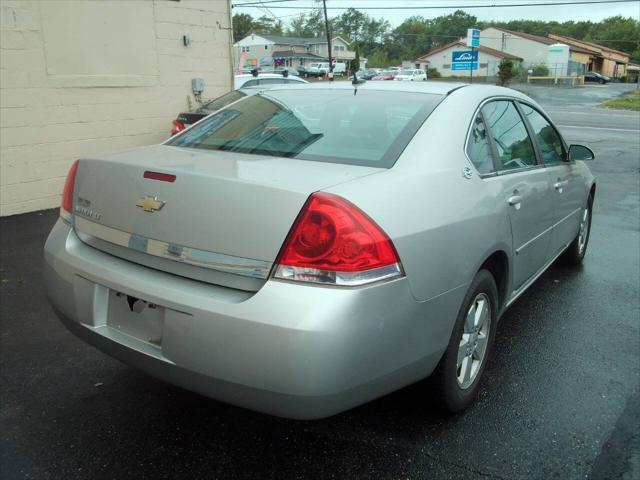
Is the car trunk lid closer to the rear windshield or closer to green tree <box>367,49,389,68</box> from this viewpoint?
the rear windshield

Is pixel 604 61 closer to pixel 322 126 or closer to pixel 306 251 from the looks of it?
pixel 322 126

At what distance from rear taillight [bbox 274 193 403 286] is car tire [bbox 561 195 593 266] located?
356 centimetres

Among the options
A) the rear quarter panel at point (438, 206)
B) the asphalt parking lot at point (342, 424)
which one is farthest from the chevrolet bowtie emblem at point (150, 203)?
the asphalt parking lot at point (342, 424)

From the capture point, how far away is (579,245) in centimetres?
531

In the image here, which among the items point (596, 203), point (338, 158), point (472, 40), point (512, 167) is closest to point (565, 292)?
point (512, 167)

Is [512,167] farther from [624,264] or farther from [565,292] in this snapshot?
[624,264]

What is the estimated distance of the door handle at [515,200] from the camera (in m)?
3.13

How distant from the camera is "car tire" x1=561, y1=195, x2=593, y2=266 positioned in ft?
17.0

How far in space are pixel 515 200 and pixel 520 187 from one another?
182 millimetres

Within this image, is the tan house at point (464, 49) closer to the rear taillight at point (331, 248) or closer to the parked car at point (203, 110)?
the parked car at point (203, 110)

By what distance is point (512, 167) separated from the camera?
3391 millimetres

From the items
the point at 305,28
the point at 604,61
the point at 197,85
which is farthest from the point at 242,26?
the point at 197,85

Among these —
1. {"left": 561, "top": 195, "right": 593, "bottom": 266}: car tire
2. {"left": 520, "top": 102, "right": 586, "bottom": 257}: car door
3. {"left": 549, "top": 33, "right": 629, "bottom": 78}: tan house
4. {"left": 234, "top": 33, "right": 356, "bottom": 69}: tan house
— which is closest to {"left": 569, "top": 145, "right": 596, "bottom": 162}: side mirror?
{"left": 520, "top": 102, "right": 586, "bottom": 257}: car door

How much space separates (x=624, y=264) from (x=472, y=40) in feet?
57.6
